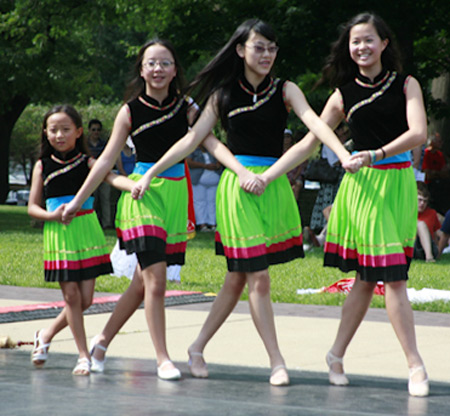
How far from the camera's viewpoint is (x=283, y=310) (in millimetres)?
8250

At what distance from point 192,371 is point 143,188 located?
1.06m

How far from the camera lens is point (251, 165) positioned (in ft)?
17.3

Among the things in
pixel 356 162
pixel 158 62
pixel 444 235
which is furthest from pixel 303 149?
pixel 444 235

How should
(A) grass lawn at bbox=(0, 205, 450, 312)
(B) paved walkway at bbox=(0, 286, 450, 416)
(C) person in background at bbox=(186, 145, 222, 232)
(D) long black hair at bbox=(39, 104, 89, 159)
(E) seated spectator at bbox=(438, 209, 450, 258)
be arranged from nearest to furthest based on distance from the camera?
(B) paved walkway at bbox=(0, 286, 450, 416), (D) long black hair at bbox=(39, 104, 89, 159), (A) grass lawn at bbox=(0, 205, 450, 312), (E) seated spectator at bbox=(438, 209, 450, 258), (C) person in background at bbox=(186, 145, 222, 232)

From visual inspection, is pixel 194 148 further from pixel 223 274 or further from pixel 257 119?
pixel 223 274

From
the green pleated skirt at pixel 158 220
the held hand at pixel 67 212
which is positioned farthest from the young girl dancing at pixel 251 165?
the held hand at pixel 67 212

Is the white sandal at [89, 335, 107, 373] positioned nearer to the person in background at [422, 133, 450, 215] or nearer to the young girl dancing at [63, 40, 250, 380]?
the young girl dancing at [63, 40, 250, 380]

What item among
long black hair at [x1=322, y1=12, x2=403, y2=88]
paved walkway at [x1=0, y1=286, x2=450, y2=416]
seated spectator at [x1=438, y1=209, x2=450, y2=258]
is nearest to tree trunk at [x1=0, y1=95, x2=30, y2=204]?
seated spectator at [x1=438, y1=209, x2=450, y2=258]

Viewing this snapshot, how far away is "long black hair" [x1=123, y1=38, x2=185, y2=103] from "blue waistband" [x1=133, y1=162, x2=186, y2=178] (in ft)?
1.43

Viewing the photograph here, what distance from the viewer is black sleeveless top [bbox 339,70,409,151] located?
16.7ft

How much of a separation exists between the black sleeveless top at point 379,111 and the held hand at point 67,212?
1.65 m

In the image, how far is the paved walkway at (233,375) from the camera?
14.7 ft

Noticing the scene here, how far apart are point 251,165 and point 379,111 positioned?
0.75 meters

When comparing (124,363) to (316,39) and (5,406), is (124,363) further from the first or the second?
(316,39)
